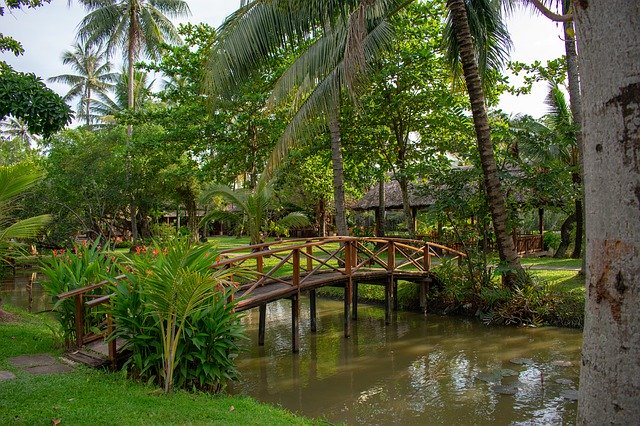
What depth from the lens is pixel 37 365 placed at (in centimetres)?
638

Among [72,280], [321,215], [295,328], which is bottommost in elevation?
[295,328]

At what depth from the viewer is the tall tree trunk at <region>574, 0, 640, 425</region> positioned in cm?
217

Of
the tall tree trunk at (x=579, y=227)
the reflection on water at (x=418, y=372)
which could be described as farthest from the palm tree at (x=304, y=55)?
the tall tree trunk at (x=579, y=227)

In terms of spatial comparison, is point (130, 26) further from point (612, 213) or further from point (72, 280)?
point (612, 213)

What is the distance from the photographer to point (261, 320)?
408 inches

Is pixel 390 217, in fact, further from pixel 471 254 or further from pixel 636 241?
pixel 636 241

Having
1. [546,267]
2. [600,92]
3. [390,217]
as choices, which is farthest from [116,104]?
[600,92]

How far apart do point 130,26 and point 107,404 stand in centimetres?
2486

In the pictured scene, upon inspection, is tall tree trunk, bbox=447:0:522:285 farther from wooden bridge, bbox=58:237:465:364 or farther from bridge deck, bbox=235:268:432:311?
bridge deck, bbox=235:268:432:311

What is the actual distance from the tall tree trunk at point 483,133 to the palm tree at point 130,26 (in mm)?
18709

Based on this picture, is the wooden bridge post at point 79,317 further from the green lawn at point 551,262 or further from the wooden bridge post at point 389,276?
the green lawn at point 551,262

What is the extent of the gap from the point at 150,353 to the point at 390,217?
2913 cm

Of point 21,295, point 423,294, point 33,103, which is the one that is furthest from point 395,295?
point 21,295

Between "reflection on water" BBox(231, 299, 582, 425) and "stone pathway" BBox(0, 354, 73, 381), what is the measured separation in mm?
2425
